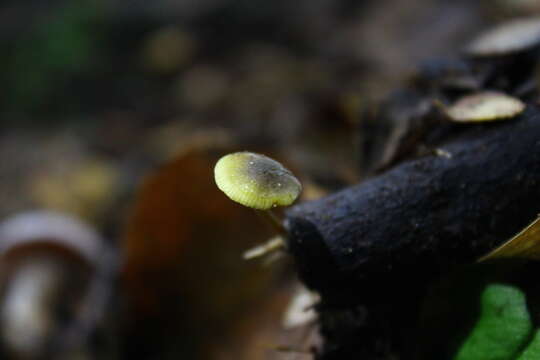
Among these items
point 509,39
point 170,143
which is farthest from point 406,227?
point 170,143

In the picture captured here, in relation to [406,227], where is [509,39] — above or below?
above

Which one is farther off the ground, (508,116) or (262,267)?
(262,267)

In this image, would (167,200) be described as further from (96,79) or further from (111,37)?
(111,37)

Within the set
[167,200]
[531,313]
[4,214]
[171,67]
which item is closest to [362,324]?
[531,313]

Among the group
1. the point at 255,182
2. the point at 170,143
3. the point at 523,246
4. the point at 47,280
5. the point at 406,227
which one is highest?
the point at 170,143

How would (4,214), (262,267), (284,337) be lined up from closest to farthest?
1. (284,337)
2. (262,267)
3. (4,214)

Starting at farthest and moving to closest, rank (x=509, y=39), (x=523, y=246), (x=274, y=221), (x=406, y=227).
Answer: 1. (x=509, y=39)
2. (x=274, y=221)
3. (x=406, y=227)
4. (x=523, y=246)

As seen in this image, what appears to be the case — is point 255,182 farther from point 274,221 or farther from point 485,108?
point 485,108

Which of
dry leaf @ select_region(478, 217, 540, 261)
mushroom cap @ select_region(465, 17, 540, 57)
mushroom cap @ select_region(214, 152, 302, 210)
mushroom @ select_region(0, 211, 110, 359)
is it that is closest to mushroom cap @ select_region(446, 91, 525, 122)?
mushroom cap @ select_region(465, 17, 540, 57)
